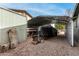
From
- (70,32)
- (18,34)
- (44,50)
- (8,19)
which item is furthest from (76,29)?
(8,19)

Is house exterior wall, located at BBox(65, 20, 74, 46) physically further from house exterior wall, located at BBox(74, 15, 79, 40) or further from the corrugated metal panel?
the corrugated metal panel

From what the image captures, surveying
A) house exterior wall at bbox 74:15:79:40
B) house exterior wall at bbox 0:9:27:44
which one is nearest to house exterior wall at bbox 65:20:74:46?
house exterior wall at bbox 74:15:79:40

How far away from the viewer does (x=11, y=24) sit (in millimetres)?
2627

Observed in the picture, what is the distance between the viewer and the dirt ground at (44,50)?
8.59ft

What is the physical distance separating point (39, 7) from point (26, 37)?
1.61 ft

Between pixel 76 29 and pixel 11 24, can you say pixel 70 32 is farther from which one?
pixel 11 24

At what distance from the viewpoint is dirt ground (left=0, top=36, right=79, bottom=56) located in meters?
2.62

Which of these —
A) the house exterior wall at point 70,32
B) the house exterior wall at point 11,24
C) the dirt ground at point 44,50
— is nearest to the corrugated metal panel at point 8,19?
→ the house exterior wall at point 11,24

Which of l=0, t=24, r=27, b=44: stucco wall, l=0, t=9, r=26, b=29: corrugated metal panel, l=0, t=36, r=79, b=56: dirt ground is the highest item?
l=0, t=9, r=26, b=29: corrugated metal panel

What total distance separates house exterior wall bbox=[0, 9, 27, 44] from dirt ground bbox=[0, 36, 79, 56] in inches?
5.5

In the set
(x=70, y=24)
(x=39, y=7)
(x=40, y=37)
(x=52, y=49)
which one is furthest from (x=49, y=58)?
(x=39, y=7)

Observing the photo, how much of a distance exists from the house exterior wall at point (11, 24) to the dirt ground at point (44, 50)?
5.5 inches

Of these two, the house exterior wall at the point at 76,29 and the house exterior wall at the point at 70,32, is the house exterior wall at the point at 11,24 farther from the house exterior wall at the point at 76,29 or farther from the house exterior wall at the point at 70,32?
the house exterior wall at the point at 76,29

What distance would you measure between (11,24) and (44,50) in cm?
62
